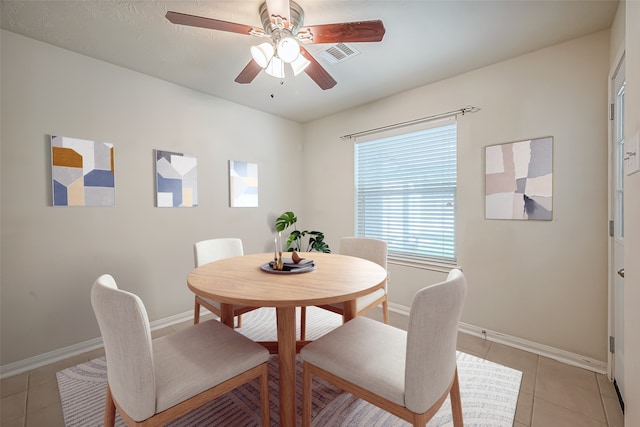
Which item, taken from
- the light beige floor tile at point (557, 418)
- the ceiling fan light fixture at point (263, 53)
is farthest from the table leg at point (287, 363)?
the ceiling fan light fixture at point (263, 53)

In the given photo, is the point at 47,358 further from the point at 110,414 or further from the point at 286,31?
the point at 286,31

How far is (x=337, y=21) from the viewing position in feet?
6.11

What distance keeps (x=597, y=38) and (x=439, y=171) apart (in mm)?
1406

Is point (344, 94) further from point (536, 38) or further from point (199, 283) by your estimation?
point (199, 283)

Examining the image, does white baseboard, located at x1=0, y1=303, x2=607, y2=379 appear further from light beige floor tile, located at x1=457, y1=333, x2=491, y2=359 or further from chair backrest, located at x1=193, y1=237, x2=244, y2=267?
chair backrest, located at x1=193, y1=237, x2=244, y2=267

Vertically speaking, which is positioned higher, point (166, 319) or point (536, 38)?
point (536, 38)

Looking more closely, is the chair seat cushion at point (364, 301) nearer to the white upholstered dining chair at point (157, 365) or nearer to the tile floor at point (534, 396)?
the white upholstered dining chair at point (157, 365)

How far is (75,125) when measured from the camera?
2.21 meters

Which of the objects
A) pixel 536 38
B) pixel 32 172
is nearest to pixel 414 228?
pixel 536 38

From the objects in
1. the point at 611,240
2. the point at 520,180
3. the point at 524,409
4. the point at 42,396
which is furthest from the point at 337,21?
the point at 42,396

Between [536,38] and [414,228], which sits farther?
[414,228]

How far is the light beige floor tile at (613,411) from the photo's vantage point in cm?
149

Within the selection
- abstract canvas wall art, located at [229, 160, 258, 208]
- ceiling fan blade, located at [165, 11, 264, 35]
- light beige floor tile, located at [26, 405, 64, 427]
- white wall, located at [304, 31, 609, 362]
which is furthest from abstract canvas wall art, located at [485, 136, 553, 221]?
light beige floor tile, located at [26, 405, 64, 427]

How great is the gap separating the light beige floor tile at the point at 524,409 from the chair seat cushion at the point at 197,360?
4.80 ft
